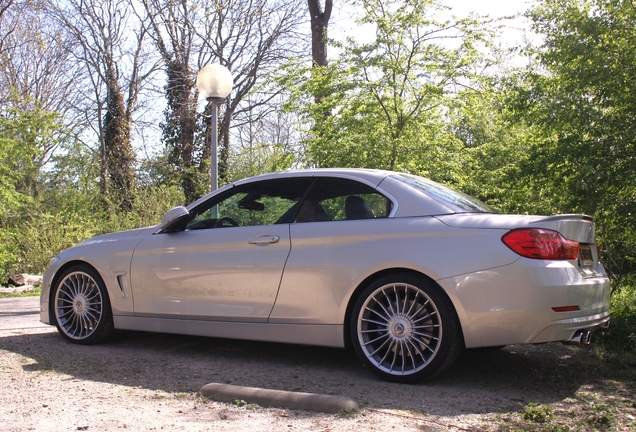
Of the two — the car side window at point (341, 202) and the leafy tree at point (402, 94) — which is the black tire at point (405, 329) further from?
the leafy tree at point (402, 94)

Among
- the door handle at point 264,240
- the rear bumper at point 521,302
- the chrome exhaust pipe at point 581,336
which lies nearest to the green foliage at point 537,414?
the rear bumper at point 521,302

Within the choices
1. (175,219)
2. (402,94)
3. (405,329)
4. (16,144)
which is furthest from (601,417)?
(16,144)

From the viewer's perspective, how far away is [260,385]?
14.7ft

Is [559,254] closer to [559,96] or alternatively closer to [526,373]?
[526,373]

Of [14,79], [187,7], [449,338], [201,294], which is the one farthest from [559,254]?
[14,79]

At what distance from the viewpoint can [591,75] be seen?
6.68 metres

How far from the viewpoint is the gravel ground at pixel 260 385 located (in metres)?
3.63

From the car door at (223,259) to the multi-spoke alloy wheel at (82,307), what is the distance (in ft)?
1.42

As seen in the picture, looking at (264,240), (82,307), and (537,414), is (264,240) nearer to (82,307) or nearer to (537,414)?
(82,307)

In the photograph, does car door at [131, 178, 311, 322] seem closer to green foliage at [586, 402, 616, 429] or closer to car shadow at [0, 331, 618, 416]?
car shadow at [0, 331, 618, 416]

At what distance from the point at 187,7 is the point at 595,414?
81.3 ft

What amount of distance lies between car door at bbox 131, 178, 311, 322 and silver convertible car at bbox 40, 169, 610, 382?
0.04ft

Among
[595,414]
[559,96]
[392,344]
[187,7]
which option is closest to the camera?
[595,414]

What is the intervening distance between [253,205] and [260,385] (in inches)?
67.0
